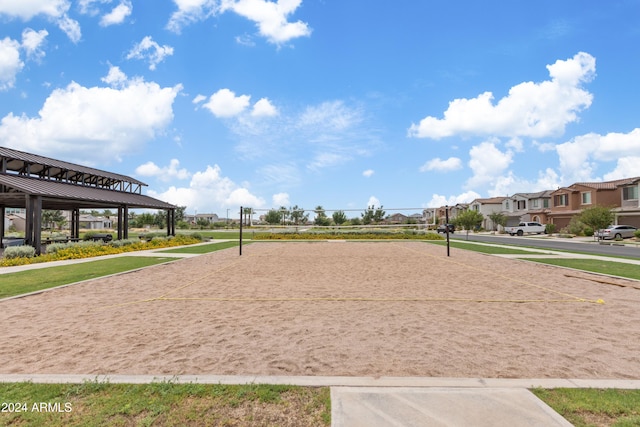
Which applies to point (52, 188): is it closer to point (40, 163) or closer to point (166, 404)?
point (40, 163)

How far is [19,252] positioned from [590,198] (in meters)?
55.2

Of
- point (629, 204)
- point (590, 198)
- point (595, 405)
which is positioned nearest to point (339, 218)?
point (590, 198)

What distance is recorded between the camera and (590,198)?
40.4 metres

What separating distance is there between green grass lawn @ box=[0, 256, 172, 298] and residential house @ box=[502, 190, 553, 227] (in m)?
55.3

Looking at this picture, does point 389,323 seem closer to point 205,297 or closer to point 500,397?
point 500,397

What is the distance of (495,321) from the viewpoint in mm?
5684

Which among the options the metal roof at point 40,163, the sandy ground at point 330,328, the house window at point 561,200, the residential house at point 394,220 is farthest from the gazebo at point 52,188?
the house window at point 561,200

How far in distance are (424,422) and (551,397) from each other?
146cm

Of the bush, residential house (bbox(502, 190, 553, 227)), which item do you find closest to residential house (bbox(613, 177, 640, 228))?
residential house (bbox(502, 190, 553, 227))

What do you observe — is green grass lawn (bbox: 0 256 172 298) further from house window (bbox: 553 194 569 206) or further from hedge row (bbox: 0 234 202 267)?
house window (bbox: 553 194 569 206)

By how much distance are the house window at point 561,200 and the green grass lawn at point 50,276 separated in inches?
2086

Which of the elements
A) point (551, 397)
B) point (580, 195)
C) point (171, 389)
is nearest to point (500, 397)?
point (551, 397)

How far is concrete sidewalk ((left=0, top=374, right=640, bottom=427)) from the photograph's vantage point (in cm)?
271

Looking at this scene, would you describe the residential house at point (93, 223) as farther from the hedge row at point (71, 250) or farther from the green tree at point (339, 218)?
the hedge row at point (71, 250)
